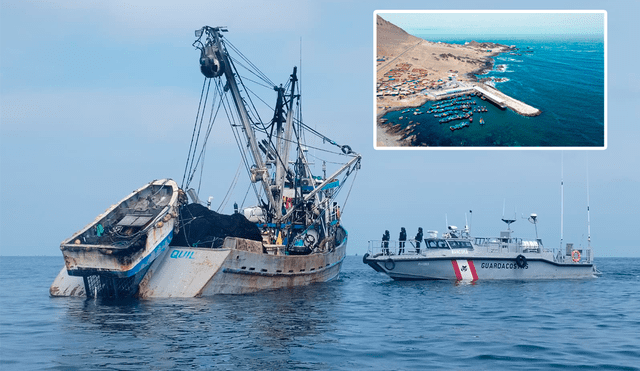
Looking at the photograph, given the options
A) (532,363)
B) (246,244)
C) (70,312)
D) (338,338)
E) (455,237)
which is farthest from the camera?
(455,237)

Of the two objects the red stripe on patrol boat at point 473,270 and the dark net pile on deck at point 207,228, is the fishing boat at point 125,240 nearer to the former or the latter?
the dark net pile on deck at point 207,228

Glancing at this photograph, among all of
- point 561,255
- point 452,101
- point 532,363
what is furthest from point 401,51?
point 561,255

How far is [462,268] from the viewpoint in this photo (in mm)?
37969

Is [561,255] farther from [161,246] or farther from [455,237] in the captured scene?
[161,246]

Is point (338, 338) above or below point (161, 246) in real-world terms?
below

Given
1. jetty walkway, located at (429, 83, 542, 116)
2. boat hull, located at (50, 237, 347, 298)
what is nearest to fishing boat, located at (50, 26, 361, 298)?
boat hull, located at (50, 237, 347, 298)

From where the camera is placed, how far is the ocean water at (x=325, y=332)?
14.8 metres

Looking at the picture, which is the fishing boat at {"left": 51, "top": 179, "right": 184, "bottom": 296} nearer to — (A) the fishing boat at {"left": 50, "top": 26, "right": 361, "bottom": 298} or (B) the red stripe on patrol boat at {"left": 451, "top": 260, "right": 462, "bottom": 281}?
(A) the fishing boat at {"left": 50, "top": 26, "right": 361, "bottom": 298}

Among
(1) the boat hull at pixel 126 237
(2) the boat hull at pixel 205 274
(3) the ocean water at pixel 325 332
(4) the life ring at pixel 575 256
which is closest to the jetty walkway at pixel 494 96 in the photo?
(3) the ocean water at pixel 325 332

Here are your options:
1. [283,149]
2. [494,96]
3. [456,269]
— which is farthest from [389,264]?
[494,96]

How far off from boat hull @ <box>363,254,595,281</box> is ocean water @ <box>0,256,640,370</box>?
667 centimetres

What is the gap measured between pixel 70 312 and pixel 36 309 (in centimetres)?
325

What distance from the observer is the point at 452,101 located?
51.1 ft

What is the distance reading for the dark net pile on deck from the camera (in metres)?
29.5
